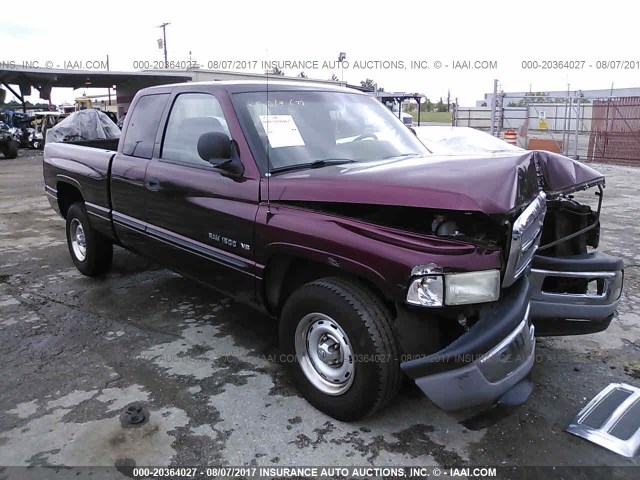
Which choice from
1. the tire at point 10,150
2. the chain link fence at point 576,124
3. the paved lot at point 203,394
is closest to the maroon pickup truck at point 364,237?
the paved lot at point 203,394

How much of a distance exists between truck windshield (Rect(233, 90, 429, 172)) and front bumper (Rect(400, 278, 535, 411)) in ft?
4.58

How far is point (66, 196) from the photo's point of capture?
5684 millimetres

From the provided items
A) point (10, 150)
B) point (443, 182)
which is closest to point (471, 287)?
point (443, 182)

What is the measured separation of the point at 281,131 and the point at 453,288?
1.56 m

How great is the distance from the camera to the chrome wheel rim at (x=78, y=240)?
538 centimetres

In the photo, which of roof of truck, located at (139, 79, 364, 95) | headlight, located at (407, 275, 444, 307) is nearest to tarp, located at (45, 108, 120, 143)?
roof of truck, located at (139, 79, 364, 95)

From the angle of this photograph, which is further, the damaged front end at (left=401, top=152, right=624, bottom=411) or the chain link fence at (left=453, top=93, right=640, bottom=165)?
the chain link fence at (left=453, top=93, right=640, bottom=165)

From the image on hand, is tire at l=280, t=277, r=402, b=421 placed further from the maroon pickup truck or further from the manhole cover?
the manhole cover

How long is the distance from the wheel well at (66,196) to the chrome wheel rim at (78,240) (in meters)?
0.28

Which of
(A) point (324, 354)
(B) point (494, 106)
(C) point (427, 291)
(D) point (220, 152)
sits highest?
(B) point (494, 106)

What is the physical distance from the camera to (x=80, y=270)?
5.44 metres

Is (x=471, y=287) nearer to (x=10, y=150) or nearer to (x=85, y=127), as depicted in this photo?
(x=85, y=127)

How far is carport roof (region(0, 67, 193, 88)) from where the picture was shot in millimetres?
25500

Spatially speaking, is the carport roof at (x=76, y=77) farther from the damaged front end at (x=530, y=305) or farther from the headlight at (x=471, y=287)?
the headlight at (x=471, y=287)
